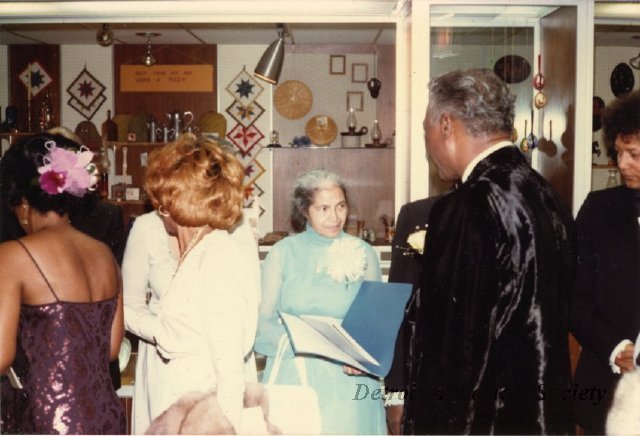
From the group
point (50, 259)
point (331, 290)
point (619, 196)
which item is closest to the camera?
point (50, 259)

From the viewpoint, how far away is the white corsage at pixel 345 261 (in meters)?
2.71

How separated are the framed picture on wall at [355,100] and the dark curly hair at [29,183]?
18.6 ft

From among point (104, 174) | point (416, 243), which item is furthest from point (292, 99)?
point (416, 243)

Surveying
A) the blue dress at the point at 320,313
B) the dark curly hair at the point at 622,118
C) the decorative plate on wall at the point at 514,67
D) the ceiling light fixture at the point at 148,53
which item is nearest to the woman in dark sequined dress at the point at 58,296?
the blue dress at the point at 320,313

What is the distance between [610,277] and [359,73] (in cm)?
556

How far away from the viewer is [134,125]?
7070 mm

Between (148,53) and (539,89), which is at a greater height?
(148,53)

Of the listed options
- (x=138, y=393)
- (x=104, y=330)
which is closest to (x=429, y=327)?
(x=104, y=330)

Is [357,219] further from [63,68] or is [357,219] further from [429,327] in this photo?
[429,327]

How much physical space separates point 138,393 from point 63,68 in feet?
19.7

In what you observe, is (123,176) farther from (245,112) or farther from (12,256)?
(12,256)

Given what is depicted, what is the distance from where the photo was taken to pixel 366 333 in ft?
6.93

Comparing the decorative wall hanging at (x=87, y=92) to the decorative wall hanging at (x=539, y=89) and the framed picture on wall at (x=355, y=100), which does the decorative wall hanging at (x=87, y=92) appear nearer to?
the framed picture on wall at (x=355, y=100)

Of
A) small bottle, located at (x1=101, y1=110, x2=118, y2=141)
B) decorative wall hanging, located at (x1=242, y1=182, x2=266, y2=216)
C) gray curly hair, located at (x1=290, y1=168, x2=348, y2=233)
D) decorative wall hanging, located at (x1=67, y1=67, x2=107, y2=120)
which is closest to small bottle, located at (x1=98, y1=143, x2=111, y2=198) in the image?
small bottle, located at (x1=101, y1=110, x2=118, y2=141)
